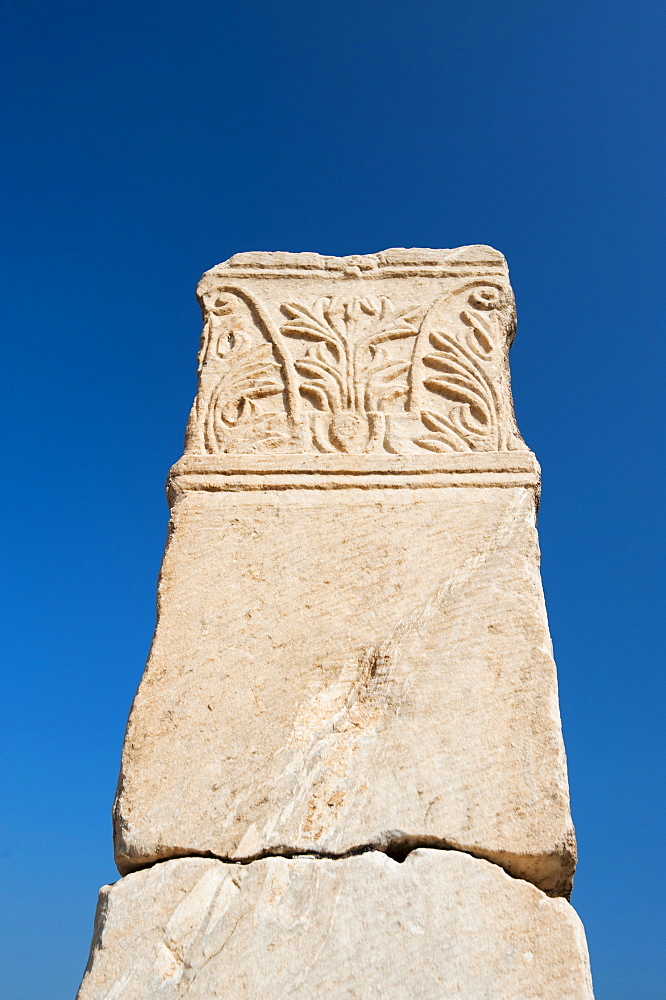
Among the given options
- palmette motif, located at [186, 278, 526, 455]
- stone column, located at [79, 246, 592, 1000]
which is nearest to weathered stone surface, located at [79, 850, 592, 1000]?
stone column, located at [79, 246, 592, 1000]

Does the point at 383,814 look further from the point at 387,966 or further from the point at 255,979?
the point at 255,979

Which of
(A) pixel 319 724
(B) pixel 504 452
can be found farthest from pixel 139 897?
(B) pixel 504 452

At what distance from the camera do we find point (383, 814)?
232cm

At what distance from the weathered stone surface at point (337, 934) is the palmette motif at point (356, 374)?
1.45 meters

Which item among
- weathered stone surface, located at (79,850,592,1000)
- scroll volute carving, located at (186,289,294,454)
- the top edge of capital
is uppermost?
the top edge of capital

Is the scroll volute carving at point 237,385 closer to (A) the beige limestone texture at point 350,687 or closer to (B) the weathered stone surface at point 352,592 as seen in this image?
(B) the weathered stone surface at point 352,592

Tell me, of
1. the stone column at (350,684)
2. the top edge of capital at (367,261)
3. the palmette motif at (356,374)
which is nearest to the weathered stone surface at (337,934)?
the stone column at (350,684)

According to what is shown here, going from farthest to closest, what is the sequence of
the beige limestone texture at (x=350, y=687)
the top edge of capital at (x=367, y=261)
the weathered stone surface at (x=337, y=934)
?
the top edge of capital at (x=367, y=261) → the beige limestone texture at (x=350, y=687) → the weathered stone surface at (x=337, y=934)

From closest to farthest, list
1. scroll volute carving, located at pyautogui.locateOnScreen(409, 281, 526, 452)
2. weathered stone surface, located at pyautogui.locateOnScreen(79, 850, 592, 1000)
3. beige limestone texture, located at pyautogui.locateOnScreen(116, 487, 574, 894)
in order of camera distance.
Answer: weathered stone surface, located at pyautogui.locateOnScreen(79, 850, 592, 1000) < beige limestone texture, located at pyautogui.locateOnScreen(116, 487, 574, 894) < scroll volute carving, located at pyautogui.locateOnScreen(409, 281, 526, 452)

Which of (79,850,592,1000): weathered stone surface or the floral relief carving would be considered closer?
(79,850,592,1000): weathered stone surface

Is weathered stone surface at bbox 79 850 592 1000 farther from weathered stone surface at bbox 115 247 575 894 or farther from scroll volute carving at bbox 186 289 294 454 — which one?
scroll volute carving at bbox 186 289 294 454

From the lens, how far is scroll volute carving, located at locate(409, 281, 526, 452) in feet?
10.3

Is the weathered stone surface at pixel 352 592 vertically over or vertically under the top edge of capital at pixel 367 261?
under

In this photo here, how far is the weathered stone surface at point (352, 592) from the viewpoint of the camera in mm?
2354
